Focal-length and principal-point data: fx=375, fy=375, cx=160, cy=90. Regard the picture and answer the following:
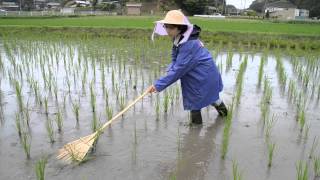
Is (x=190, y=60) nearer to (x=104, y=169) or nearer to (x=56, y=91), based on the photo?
(x=104, y=169)

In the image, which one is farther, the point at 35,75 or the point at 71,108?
the point at 35,75

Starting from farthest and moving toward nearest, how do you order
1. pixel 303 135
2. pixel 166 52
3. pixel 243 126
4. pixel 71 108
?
pixel 166 52
pixel 71 108
pixel 243 126
pixel 303 135

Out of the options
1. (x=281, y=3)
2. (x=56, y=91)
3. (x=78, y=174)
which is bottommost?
Answer: (x=78, y=174)

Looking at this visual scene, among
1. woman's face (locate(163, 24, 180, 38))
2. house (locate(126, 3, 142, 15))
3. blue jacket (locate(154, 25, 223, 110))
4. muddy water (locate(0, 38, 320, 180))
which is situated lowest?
muddy water (locate(0, 38, 320, 180))

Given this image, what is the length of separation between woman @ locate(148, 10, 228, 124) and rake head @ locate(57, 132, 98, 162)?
2.60 ft

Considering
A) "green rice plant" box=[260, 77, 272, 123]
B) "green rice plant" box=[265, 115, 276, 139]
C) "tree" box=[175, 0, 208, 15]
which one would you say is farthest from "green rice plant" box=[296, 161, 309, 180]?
"tree" box=[175, 0, 208, 15]

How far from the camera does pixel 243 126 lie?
391cm

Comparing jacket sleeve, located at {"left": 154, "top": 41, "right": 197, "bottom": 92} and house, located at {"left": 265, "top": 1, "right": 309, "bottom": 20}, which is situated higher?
house, located at {"left": 265, "top": 1, "right": 309, "bottom": 20}

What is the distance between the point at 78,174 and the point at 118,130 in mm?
958

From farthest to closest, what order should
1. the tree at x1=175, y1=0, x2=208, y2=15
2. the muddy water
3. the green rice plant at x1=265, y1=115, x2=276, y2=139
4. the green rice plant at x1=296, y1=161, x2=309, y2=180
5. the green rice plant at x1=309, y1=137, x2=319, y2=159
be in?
the tree at x1=175, y1=0, x2=208, y2=15, the green rice plant at x1=265, y1=115, x2=276, y2=139, the green rice plant at x1=309, y1=137, x2=319, y2=159, the muddy water, the green rice plant at x1=296, y1=161, x2=309, y2=180

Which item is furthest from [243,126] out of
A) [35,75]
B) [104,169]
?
[35,75]

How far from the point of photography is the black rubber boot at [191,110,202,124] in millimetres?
3865

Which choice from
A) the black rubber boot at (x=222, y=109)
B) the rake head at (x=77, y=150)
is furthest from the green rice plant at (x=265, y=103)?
the rake head at (x=77, y=150)

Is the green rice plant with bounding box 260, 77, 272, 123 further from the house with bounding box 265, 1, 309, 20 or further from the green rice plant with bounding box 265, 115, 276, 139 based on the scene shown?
the house with bounding box 265, 1, 309, 20
